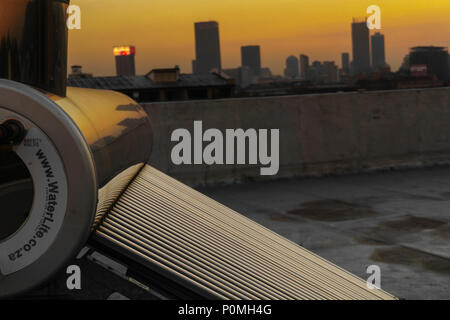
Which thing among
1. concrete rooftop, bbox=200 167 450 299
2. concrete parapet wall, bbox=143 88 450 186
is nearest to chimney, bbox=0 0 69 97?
concrete rooftop, bbox=200 167 450 299

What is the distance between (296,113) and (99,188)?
13.3 metres

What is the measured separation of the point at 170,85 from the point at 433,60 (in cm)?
9336

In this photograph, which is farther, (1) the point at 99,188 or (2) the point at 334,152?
(2) the point at 334,152

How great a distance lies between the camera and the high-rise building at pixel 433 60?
164m

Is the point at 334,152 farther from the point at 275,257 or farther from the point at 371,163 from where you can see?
the point at 275,257

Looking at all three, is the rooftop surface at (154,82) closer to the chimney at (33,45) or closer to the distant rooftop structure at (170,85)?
the distant rooftop structure at (170,85)

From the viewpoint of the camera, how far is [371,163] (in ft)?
55.6

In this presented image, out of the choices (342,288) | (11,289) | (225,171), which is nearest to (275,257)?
(342,288)

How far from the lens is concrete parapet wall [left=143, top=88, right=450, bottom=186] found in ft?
50.1

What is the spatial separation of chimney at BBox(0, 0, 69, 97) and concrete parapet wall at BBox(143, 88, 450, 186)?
11.2 m

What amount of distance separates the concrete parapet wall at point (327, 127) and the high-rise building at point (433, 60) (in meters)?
151

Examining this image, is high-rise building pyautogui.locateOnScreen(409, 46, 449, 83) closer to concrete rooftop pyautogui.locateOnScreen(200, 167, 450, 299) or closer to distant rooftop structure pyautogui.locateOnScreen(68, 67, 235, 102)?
distant rooftop structure pyautogui.locateOnScreen(68, 67, 235, 102)

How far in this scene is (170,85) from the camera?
102312 mm

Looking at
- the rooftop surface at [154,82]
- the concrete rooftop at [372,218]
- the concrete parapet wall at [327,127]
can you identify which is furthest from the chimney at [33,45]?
the rooftop surface at [154,82]
